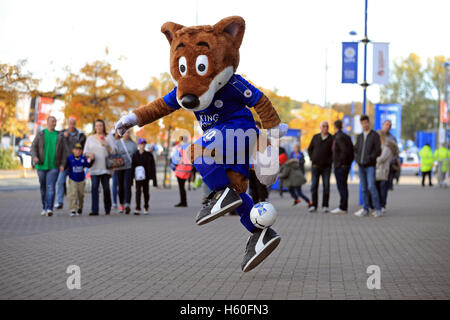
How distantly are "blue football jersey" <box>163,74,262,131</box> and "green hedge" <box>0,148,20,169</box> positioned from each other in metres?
33.1

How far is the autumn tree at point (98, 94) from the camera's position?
27.6m

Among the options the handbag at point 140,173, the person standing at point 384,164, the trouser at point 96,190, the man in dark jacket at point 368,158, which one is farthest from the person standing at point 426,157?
the trouser at point 96,190

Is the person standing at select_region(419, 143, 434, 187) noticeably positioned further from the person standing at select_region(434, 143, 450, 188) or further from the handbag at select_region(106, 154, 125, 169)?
the handbag at select_region(106, 154, 125, 169)

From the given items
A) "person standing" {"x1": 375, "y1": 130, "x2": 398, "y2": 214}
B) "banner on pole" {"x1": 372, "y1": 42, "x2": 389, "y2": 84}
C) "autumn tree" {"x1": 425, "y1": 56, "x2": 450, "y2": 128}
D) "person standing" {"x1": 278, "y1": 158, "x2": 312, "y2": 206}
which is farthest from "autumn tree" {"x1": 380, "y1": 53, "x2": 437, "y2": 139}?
"person standing" {"x1": 375, "y1": 130, "x2": 398, "y2": 214}

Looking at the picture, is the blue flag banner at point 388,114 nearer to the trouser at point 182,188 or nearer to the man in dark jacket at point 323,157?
the man in dark jacket at point 323,157

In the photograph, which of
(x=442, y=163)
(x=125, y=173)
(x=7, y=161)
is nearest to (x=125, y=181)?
(x=125, y=173)

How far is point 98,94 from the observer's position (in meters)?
28.0

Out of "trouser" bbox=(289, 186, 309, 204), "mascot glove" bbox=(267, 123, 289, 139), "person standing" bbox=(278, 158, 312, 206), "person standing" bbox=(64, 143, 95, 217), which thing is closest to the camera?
"mascot glove" bbox=(267, 123, 289, 139)

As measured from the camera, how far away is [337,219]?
43.6ft

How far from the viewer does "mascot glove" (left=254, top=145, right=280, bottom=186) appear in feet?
20.9

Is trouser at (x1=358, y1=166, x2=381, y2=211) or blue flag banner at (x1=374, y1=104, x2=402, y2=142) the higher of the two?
blue flag banner at (x1=374, y1=104, x2=402, y2=142)
